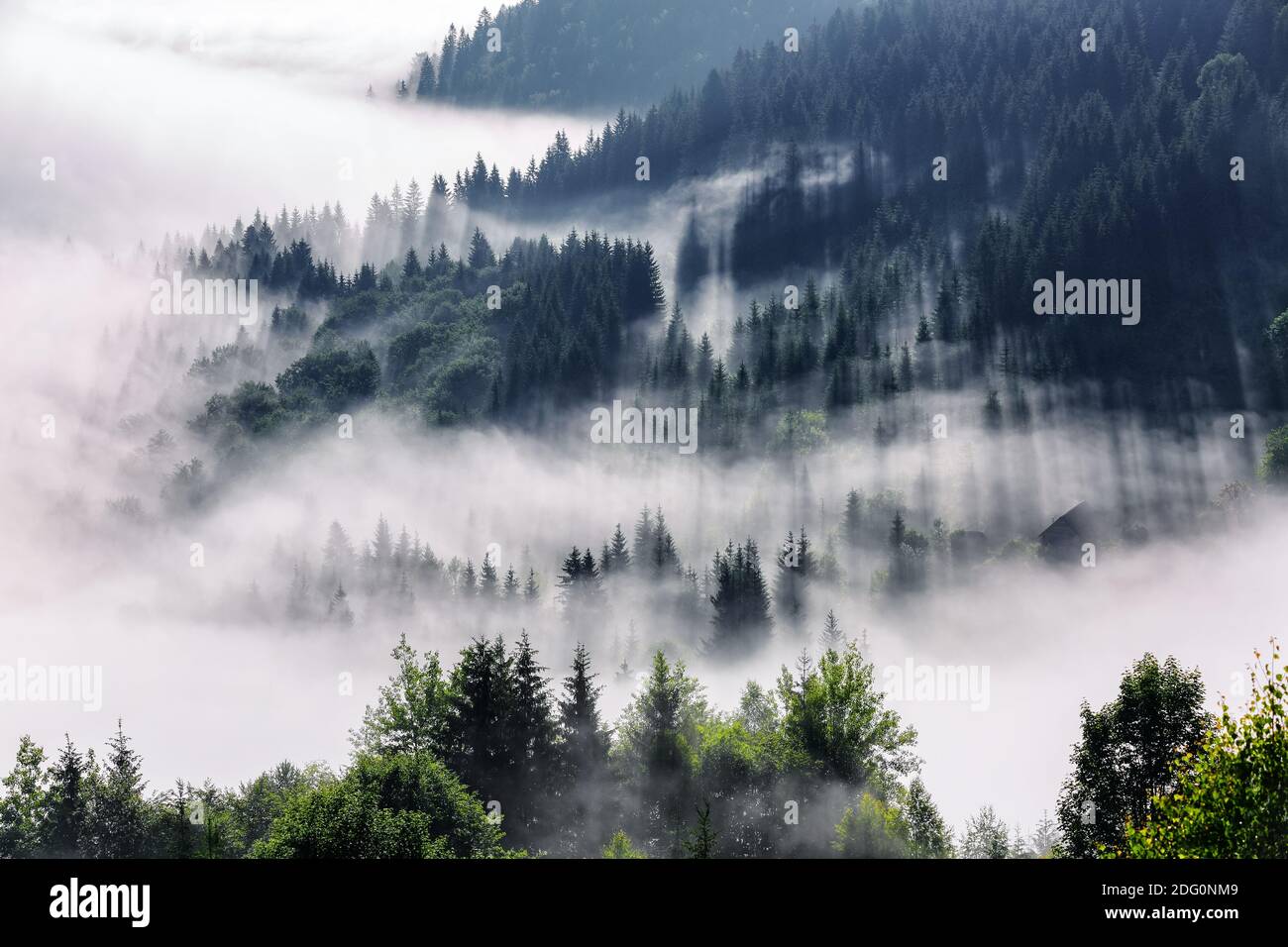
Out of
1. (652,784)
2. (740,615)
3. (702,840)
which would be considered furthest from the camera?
(740,615)

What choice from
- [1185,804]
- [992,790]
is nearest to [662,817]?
Answer: [1185,804]

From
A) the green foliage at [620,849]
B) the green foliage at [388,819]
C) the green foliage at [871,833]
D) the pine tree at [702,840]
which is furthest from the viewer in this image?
the green foliage at [871,833]

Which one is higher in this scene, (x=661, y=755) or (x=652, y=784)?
(x=661, y=755)

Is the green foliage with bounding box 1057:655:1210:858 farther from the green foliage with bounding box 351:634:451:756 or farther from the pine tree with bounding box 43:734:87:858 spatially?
the pine tree with bounding box 43:734:87:858

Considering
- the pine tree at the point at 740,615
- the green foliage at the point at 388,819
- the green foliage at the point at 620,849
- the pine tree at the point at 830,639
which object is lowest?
the green foliage at the point at 620,849

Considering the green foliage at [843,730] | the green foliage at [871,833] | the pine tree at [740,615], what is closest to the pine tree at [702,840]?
the green foliage at [871,833]

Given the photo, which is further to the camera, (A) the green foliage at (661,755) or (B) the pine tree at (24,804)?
(B) the pine tree at (24,804)

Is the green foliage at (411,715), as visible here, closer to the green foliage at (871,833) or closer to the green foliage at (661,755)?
the green foliage at (661,755)

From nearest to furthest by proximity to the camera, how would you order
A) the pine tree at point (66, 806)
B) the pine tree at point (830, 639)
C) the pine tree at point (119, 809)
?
the pine tree at point (119, 809)
the pine tree at point (66, 806)
the pine tree at point (830, 639)

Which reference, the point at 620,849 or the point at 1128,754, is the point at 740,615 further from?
the point at 620,849

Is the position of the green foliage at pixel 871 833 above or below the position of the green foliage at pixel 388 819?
below

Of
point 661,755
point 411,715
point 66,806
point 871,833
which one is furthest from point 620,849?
point 66,806
